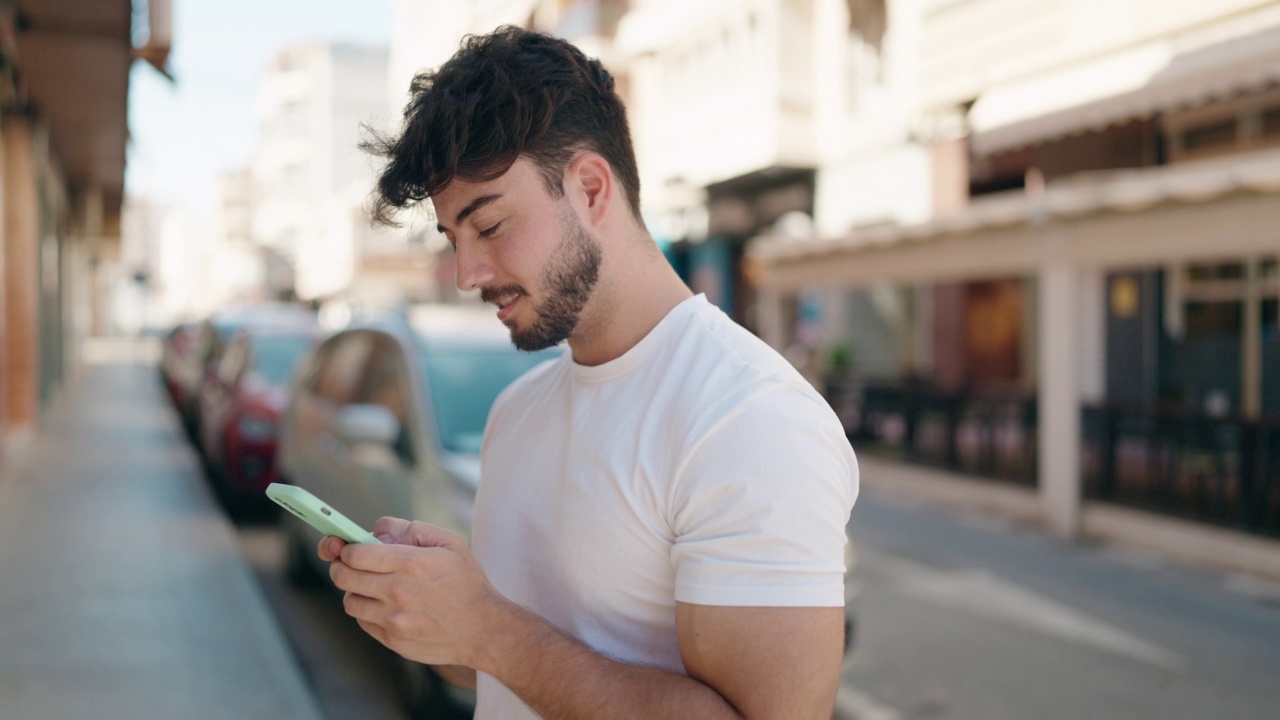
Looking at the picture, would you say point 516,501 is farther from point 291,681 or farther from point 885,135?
point 885,135

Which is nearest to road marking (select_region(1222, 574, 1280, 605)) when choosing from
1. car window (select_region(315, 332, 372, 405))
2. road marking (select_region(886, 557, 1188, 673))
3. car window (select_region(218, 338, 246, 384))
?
road marking (select_region(886, 557, 1188, 673))

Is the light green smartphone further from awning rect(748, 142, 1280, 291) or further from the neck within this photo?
awning rect(748, 142, 1280, 291)

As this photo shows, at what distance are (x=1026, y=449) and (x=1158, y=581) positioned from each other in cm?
297

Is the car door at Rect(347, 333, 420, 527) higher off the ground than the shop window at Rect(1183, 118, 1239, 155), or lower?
lower

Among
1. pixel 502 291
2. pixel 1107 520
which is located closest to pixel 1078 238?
pixel 1107 520

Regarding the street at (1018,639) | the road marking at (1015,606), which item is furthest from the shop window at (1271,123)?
the road marking at (1015,606)

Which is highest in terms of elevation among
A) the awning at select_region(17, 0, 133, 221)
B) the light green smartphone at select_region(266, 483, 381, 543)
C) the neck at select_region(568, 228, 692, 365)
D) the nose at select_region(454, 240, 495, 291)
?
the awning at select_region(17, 0, 133, 221)

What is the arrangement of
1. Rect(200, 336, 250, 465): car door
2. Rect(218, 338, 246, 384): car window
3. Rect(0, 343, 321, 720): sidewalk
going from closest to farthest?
Rect(0, 343, 321, 720): sidewalk < Rect(200, 336, 250, 465): car door < Rect(218, 338, 246, 384): car window

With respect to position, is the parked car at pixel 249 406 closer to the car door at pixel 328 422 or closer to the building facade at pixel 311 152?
the car door at pixel 328 422

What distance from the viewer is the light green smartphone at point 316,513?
1.27 m

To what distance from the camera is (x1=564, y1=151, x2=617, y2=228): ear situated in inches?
59.5

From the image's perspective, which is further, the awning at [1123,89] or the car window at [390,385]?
the awning at [1123,89]

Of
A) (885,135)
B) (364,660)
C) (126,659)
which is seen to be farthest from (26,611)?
(885,135)

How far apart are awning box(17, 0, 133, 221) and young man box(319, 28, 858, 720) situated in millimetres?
7334
